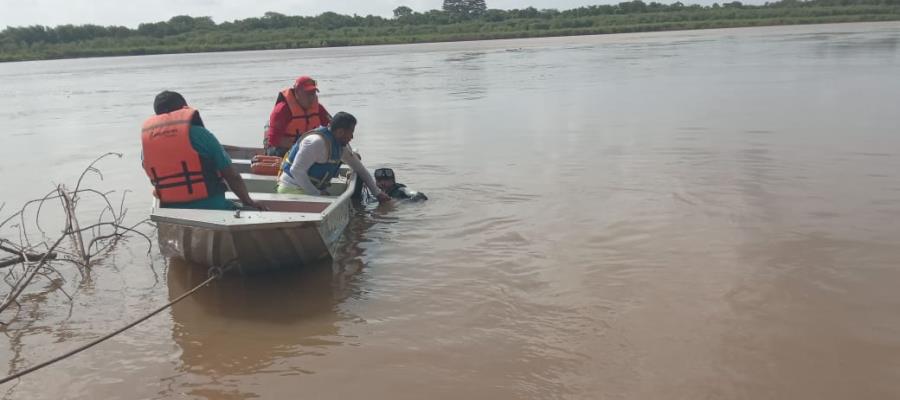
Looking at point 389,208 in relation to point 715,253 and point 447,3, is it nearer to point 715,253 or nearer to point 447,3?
point 715,253

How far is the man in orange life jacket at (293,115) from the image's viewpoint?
7520 mm

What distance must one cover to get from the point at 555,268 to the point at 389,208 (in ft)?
8.48

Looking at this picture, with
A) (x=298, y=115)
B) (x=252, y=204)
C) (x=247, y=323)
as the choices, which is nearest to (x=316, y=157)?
(x=252, y=204)

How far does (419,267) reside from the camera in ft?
18.3

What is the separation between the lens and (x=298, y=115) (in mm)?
7613

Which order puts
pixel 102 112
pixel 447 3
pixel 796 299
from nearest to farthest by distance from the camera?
1. pixel 796 299
2. pixel 102 112
3. pixel 447 3

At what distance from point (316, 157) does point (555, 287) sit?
240 cm

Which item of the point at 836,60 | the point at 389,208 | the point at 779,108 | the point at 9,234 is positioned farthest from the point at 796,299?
the point at 836,60

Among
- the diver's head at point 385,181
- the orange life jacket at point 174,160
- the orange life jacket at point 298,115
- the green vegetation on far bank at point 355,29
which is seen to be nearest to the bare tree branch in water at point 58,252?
the orange life jacket at point 174,160

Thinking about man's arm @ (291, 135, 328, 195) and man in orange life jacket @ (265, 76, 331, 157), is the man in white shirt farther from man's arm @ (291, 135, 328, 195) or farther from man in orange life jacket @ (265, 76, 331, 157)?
man in orange life jacket @ (265, 76, 331, 157)

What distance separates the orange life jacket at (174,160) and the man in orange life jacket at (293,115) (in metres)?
2.32

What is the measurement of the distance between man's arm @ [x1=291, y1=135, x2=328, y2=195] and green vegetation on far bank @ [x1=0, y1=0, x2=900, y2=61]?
48924 millimetres

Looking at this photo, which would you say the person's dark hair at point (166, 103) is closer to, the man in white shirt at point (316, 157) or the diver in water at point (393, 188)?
the man in white shirt at point (316, 157)

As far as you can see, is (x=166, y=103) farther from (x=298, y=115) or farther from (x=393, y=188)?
(x=393, y=188)
